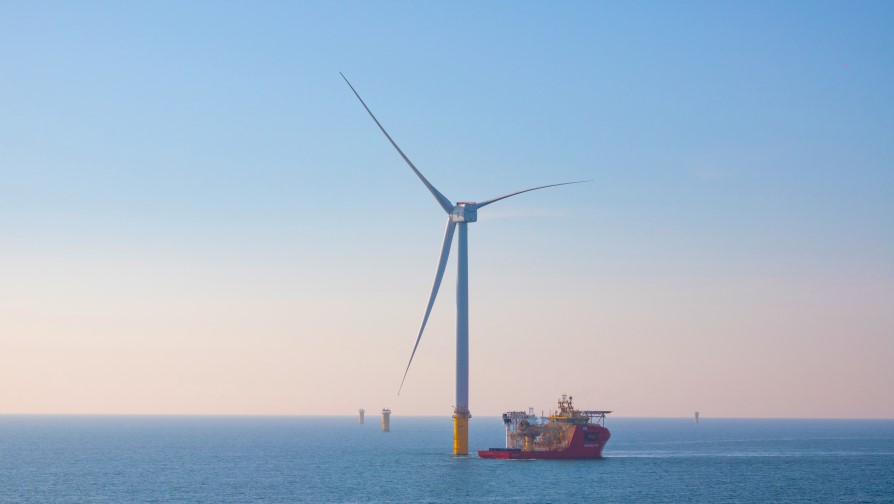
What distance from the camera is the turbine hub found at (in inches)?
6088

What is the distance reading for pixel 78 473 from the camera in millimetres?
156625

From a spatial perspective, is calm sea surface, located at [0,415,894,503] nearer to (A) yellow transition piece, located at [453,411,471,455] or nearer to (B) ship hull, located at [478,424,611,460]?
(A) yellow transition piece, located at [453,411,471,455]

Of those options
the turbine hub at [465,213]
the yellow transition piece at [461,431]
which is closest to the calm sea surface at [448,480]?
the yellow transition piece at [461,431]

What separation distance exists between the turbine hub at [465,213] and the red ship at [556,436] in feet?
123

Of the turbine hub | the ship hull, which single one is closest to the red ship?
the ship hull

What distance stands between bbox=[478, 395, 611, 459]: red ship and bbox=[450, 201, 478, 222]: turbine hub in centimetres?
3746

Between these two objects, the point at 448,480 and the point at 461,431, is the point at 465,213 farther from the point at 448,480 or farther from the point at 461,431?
the point at 448,480

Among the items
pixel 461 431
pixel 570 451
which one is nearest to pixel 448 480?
pixel 461 431

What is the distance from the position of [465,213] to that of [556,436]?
43.3m

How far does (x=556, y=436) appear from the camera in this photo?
17100 cm

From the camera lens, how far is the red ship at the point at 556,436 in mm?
168000

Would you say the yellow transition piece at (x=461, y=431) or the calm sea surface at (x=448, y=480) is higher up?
the yellow transition piece at (x=461, y=431)

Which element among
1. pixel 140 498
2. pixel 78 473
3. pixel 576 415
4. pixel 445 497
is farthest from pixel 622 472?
pixel 78 473

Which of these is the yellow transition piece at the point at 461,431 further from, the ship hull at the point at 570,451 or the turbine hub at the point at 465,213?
the turbine hub at the point at 465,213
